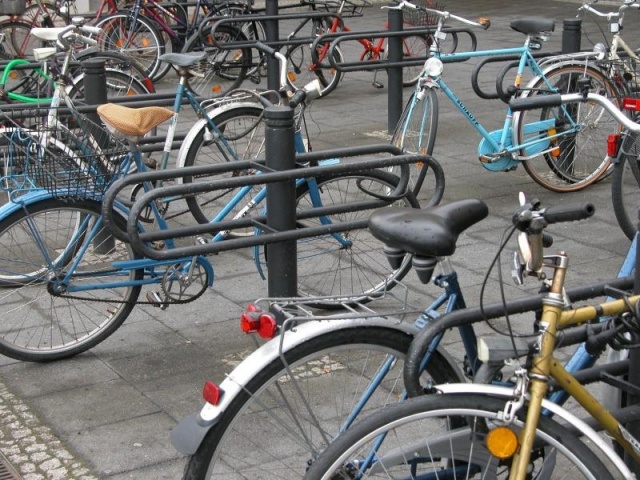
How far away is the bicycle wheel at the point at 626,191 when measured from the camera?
546 centimetres

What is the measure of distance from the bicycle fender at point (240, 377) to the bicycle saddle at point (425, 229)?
0.28m

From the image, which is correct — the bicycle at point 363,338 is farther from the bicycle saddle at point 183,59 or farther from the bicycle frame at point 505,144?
the bicycle frame at point 505,144

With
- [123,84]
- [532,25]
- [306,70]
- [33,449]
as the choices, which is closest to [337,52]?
[306,70]

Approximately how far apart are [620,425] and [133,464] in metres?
1.82

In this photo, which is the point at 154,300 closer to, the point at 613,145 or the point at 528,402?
the point at 613,145

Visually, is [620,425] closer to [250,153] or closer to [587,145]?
[250,153]

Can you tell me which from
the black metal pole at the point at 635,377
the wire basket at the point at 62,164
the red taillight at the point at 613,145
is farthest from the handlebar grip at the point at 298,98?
the black metal pole at the point at 635,377

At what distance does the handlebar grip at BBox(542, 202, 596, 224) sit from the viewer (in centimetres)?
244

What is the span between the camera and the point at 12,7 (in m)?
11.5

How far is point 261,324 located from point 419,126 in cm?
427

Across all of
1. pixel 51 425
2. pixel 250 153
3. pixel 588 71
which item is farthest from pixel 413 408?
pixel 588 71

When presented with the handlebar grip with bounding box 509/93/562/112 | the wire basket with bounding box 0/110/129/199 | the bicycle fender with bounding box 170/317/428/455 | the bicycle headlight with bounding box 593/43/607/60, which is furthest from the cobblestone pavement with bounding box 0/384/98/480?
the bicycle headlight with bounding box 593/43/607/60

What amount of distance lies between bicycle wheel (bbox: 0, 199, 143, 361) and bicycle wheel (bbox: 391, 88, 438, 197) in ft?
7.72

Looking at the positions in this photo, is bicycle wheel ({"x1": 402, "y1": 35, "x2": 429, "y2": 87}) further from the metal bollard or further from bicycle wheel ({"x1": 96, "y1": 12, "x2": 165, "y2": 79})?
the metal bollard
